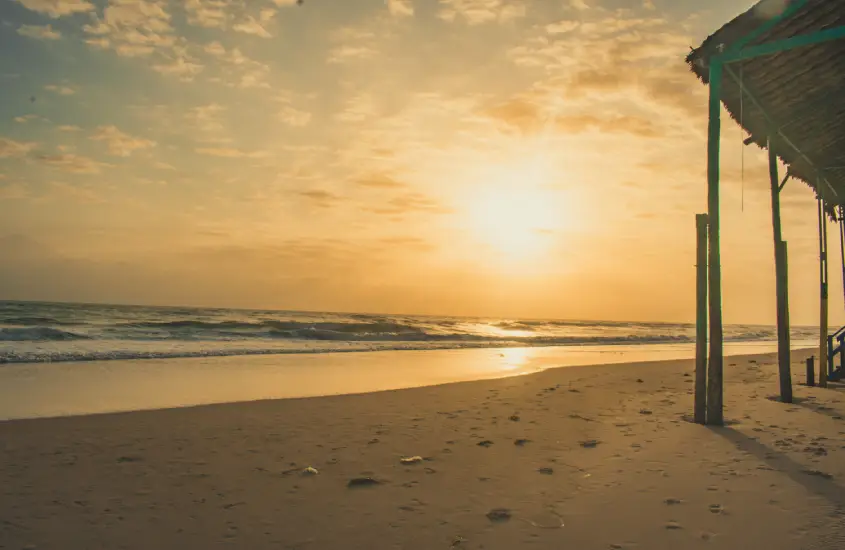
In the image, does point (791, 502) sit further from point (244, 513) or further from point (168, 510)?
point (168, 510)

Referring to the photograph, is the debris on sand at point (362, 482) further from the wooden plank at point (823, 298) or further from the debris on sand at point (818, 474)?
the wooden plank at point (823, 298)

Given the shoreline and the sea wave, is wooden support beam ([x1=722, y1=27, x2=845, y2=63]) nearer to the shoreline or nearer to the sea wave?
the shoreline

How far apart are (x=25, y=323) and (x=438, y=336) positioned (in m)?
28.7

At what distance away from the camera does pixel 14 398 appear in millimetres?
11344

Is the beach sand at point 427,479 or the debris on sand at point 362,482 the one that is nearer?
the beach sand at point 427,479

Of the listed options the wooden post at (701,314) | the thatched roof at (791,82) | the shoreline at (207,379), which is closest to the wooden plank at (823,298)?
the thatched roof at (791,82)

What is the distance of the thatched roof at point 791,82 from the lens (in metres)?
7.87

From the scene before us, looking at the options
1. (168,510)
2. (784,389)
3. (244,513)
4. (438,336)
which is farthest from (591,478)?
(438,336)

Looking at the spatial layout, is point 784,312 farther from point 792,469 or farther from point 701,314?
point 792,469

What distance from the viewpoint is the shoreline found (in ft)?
36.3

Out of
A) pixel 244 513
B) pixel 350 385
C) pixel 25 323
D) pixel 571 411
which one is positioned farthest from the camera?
pixel 25 323

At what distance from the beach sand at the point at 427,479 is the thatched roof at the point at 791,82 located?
Answer: 16.1 ft

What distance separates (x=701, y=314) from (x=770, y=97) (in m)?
4.05

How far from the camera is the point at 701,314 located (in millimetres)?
8320
